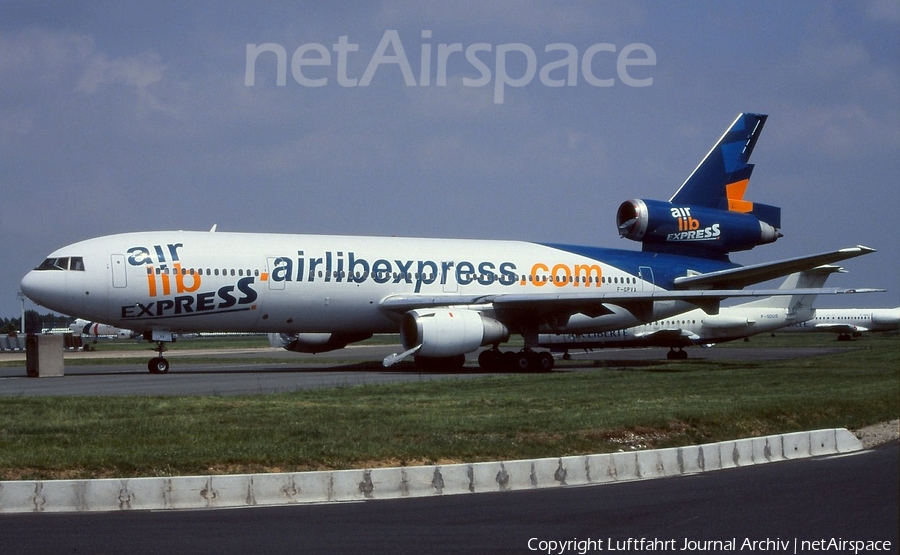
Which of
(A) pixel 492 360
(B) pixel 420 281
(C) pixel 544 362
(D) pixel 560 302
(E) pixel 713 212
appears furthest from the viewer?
(E) pixel 713 212

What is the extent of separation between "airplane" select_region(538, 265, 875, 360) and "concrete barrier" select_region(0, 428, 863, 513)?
35.0 m

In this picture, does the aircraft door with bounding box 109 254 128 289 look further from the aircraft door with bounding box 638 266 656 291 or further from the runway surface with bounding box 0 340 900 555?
the runway surface with bounding box 0 340 900 555

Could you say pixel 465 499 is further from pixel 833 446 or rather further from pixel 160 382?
pixel 160 382

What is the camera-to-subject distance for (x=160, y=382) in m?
25.3

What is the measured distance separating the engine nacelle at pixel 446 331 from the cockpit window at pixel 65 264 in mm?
9164

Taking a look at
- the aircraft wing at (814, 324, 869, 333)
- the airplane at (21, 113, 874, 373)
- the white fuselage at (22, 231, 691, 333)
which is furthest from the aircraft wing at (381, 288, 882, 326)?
the aircraft wing at (814, 324, 869, 333)

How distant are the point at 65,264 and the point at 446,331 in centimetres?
1059

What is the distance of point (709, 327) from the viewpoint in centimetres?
4928

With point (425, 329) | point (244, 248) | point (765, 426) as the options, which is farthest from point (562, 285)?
point (765, 426)

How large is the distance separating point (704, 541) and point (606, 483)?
3.65m

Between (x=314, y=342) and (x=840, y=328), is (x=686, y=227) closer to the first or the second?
(x=314, y=342)

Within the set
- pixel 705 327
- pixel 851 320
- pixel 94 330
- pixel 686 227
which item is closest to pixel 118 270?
pixel 686 227

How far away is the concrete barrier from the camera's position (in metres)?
9.89

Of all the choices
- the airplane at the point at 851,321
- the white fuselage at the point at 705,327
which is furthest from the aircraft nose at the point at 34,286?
the airplane at the point at 851,321
